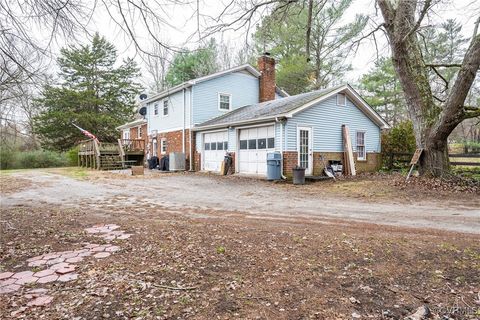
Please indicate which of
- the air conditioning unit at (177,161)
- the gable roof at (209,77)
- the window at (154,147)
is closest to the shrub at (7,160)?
the window at (154,147)

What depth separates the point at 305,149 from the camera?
13844mm

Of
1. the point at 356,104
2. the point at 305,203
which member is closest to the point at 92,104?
the point at 356,104

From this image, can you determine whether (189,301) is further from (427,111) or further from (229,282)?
(427,111)

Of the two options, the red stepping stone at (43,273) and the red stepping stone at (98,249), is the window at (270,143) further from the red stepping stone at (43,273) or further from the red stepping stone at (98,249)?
the red stepping stone at (43,273)

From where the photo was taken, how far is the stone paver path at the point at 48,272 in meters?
2.67

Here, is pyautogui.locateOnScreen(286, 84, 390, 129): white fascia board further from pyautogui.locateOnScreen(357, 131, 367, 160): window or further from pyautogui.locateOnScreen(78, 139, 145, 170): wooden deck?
pyautogui.locateOnScreen(78, 139, 145, 170): wooden deck

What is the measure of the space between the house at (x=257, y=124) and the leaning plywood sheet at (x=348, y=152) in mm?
204

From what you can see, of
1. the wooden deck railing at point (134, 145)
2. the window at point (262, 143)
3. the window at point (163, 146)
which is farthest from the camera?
the wooden deck railing at point (134, 145)

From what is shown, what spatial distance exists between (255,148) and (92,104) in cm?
2466

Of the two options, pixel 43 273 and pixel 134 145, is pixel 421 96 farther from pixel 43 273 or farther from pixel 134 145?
pixel 134 145

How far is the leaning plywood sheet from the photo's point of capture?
15070 millimetres

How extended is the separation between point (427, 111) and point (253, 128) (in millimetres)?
6988

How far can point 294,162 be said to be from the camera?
13.2 metres

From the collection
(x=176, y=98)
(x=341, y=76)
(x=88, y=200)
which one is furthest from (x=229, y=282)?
(x=341, y=76)
